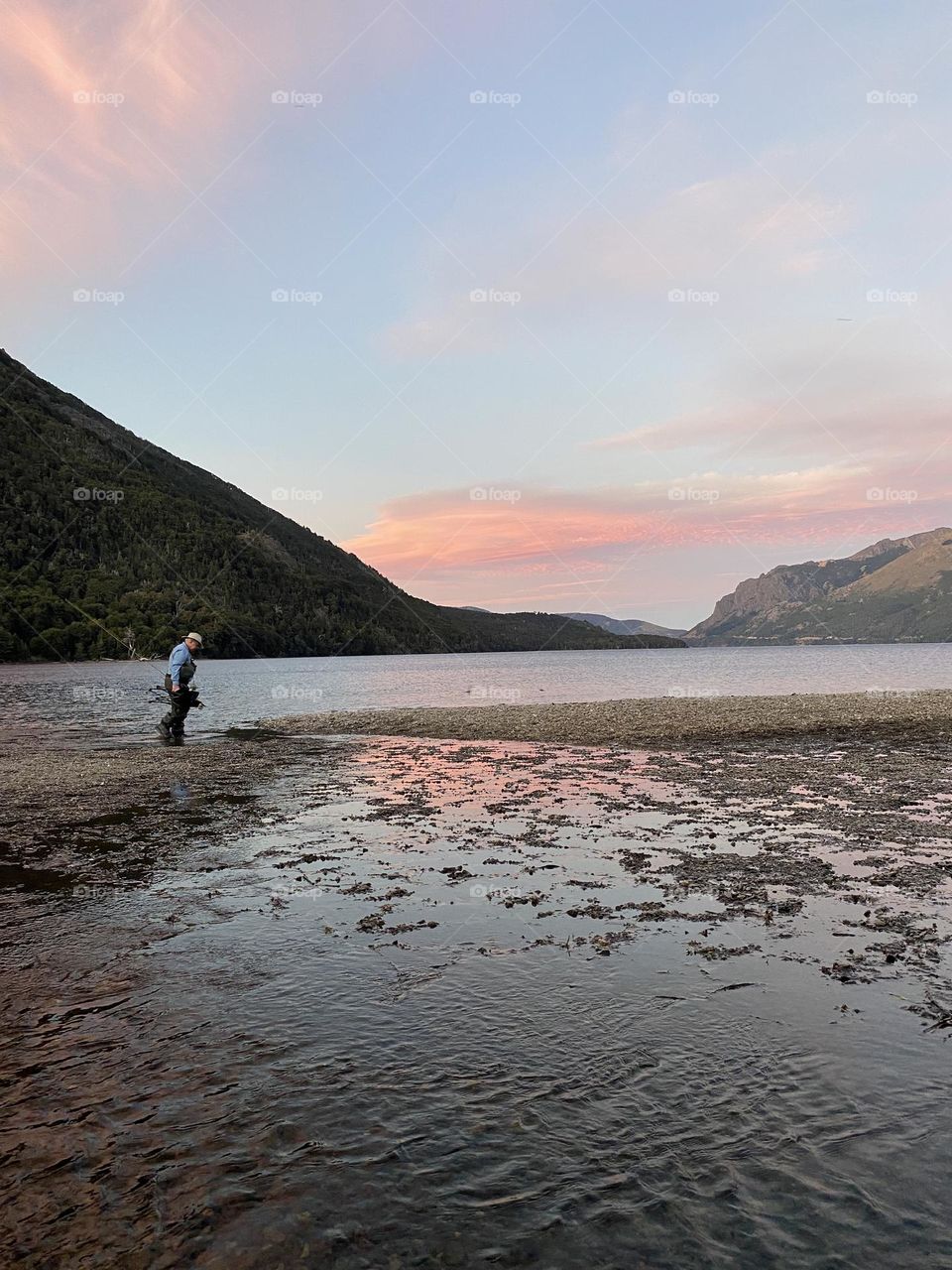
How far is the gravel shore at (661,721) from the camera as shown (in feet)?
122

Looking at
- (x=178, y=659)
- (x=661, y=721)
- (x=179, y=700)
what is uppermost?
(x=178, y=659)

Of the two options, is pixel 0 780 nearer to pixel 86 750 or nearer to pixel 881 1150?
pixel 86 750

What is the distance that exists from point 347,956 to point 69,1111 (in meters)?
3.99

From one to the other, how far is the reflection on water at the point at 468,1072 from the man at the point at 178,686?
76.7 ft

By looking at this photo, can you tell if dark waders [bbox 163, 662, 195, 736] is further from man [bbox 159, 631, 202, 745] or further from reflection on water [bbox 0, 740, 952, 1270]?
reflection on water [bbox 0, 740, 952, 1270]

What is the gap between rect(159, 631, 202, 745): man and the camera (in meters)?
36.4

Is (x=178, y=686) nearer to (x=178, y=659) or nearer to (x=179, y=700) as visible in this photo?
(x=179, y=700)

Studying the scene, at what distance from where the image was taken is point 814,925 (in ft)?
35.9

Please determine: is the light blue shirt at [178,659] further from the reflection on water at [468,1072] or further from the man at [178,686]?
the reflection on water at [468,1072]

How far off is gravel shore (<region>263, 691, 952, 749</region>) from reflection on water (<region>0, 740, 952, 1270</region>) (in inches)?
917

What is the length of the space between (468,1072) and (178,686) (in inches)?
1329

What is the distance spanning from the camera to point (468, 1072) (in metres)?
7.08

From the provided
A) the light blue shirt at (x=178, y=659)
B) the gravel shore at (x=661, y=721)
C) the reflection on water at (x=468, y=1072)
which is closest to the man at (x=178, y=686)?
the light blue shirt at (x=178, y=659)

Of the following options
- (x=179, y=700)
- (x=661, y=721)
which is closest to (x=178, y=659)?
(x=179, y=700)
